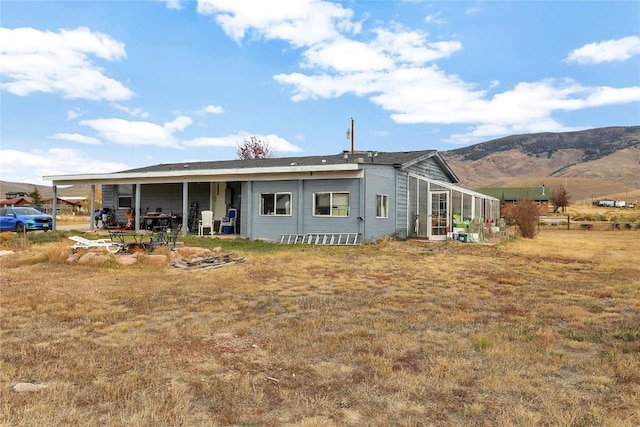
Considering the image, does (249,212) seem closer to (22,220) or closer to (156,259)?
(156,259)

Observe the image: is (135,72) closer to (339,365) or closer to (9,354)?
(9,354)

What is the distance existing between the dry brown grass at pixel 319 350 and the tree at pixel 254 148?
118 ft

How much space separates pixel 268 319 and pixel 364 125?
922 inches

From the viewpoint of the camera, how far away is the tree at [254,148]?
43.3 metres

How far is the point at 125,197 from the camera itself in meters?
21.8

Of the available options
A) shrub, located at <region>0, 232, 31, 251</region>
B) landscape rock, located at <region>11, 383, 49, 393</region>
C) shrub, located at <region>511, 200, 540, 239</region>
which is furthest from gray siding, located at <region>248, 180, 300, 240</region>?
landscape rock, located at <region>11, 383, 49, 393</region>

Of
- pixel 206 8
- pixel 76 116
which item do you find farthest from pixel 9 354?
pixel 76 116

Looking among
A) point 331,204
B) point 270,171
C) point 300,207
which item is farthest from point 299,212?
point 270,171

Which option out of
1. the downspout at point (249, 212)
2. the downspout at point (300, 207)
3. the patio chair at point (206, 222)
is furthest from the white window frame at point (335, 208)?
the patio chair at point (206, 222)

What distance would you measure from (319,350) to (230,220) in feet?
50.1

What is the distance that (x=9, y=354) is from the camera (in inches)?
150

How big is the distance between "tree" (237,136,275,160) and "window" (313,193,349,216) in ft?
94.1

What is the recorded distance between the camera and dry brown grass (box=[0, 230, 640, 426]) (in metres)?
→ 2.78

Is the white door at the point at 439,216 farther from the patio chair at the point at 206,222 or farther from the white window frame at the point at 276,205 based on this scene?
the patio chair at the point at 206,222
